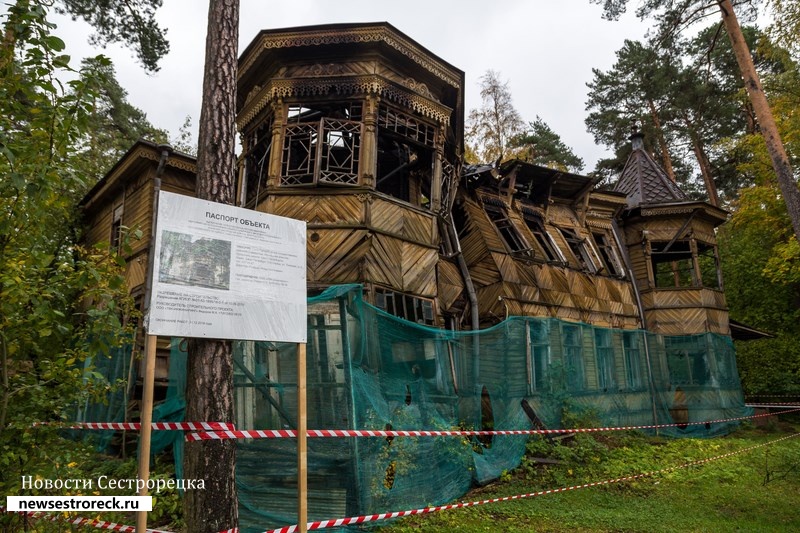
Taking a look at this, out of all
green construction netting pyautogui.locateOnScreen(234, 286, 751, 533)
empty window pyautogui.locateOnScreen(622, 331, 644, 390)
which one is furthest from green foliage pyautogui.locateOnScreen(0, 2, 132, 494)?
empty window pyautogui.locateOnScreen(622, 331, 644, 390)

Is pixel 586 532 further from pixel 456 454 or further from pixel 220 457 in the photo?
pixel 220 457

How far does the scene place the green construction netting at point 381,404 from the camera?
6043 millimetres

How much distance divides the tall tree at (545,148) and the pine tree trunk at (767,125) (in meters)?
18.2

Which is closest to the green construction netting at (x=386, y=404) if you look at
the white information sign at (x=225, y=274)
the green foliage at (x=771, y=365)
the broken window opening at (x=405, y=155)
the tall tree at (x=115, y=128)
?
the white information sign at (x=225, y=274)

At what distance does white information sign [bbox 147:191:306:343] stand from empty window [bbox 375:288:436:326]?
235 inches

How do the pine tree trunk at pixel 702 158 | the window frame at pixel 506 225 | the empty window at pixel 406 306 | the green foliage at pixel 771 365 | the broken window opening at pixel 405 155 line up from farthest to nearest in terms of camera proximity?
the pine tree trunk at pixel 702 158, the green foliage at pixel 771 365, the window frame at pixel 506 225, the broken window opening at pixel 405 155, the empty window at pixel 406 306

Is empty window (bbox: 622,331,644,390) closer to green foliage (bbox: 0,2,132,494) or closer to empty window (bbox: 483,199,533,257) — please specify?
empty window (bbox: 483,199,533,257)

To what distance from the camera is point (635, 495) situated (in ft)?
26.7

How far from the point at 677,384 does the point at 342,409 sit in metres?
13.1

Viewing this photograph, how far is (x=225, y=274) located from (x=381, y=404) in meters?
3.26

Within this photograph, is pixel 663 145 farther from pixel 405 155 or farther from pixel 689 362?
pixel 405 155

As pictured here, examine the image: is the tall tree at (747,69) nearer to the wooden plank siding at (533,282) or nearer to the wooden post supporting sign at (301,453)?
the wooden plank siding at (533,282)

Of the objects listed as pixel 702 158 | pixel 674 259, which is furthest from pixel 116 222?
pixel 702 158

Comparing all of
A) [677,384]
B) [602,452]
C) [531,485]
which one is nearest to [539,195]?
[677,384]
